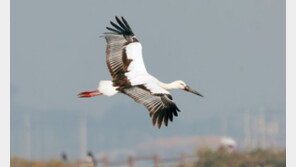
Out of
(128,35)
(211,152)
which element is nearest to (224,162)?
(211,152)

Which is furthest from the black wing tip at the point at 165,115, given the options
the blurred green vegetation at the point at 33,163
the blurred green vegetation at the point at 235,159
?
the blurred green vegetation at the point at 235,159

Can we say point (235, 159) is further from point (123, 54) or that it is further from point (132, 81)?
point (132, 81)

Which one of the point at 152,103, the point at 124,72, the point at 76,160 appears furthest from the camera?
the point at 76,160

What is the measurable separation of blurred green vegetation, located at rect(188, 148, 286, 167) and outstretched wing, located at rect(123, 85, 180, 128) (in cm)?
2004

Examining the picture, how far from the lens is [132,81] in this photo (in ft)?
55.0

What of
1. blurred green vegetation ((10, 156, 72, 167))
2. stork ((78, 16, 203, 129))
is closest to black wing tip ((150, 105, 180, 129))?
stork ((78, 16, 203, 129))

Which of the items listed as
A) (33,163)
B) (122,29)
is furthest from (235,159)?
(122,29)

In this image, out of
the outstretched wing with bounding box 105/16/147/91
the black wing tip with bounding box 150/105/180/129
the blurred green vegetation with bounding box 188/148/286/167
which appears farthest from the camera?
the blurred green vegetation with bounding box 188/148/286/167

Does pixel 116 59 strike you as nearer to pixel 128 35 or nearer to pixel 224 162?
pixel 128 35

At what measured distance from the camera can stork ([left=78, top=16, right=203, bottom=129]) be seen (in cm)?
1598

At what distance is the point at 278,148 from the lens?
4241cm

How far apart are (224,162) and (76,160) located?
19.4 feet

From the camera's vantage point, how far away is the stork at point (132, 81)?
16.0 m

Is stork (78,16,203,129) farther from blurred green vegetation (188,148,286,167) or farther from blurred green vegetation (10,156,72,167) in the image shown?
blurred green vegetation (188,148,286,167)
